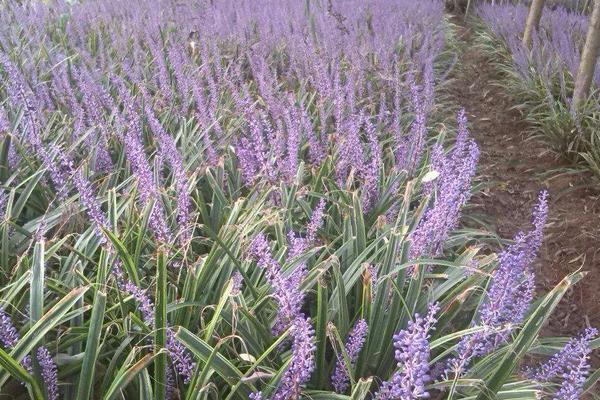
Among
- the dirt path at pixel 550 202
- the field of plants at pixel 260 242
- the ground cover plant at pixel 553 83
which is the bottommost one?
the dirt path at pixel 550 202

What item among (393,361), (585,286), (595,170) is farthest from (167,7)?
(393,361)

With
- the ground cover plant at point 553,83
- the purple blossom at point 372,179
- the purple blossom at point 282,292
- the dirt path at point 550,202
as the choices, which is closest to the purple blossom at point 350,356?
the purple blossom at point 282,292

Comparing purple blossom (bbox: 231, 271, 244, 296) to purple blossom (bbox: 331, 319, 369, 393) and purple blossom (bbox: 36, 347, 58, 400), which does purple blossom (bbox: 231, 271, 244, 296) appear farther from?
purple blossom (bbox: 36, 347, 58, 400)

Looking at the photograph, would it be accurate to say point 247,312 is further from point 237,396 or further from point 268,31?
point 268,31

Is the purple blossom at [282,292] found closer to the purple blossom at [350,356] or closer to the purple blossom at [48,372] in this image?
the purple blossom at [350,356]

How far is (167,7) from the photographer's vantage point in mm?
6582

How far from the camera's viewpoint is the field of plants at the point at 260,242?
1.55 m

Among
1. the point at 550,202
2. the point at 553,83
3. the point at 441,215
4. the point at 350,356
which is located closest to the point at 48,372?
the point at 350,356

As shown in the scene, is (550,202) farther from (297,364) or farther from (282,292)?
(297,364)

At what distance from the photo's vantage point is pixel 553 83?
246 inches

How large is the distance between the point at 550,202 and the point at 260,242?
3.81m

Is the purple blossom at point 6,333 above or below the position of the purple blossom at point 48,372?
above

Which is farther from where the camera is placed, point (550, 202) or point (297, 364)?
point (550, 202)

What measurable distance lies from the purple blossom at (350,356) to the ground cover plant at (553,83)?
3.59 m
